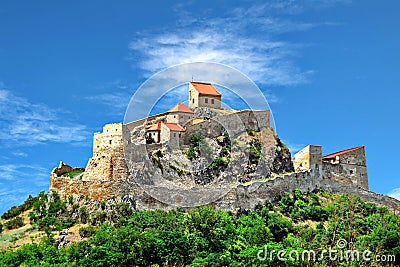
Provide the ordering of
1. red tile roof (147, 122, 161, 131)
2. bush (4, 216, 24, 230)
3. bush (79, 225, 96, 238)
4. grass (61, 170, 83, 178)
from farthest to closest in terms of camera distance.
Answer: red tile roof (147, 122, 161, 131) < grass (61, 170, 83, 178) < bush (4, 216, 24, 230) < bush (79, 225, 96, 238)

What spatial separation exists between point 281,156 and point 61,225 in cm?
2398

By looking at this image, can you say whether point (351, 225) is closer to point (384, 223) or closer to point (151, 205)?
point (384, 223)

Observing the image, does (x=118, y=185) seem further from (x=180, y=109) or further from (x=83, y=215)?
(x=180, y=109)

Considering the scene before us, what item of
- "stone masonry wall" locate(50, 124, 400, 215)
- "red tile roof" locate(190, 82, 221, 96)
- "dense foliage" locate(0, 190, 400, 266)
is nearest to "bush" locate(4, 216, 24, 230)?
"dense foliage" locate(0, 190, 400, 266)

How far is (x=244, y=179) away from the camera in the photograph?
60125mm

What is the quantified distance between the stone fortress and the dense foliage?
1583 millimetres

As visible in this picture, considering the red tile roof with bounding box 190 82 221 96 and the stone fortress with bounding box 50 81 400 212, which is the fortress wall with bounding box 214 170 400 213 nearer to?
the stone fortress with bounding box 50 81 400 212

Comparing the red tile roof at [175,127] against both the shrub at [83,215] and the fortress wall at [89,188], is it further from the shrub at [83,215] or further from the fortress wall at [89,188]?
the shrub at [83,215]

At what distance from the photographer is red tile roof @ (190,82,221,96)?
67000mm

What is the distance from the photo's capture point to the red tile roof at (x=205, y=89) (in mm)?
67000

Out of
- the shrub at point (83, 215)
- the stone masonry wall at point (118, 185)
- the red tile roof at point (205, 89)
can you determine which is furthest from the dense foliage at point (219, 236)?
the red tile roof at point (205, 89)

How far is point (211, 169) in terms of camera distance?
5934 cm

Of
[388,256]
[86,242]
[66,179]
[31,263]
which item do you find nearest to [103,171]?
[66,179]

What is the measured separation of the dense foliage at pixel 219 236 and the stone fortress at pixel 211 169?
158 centimetres
